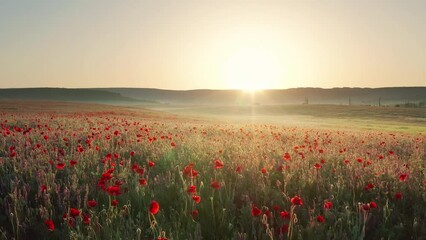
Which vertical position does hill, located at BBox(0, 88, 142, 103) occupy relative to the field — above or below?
above

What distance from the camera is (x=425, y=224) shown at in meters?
3.48

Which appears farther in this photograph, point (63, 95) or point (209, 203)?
→ point (63, 95)

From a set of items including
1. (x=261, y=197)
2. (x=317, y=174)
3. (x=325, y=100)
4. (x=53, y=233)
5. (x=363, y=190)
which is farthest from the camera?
(x=325, y=100)

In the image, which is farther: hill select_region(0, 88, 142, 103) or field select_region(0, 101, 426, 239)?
hill select_region(0, 88, 142, 103)

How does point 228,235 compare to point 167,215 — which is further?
point 167,215

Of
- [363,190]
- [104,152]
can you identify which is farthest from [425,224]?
[104,152]

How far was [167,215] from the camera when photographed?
13.0ft

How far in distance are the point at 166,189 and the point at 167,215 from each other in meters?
0.57

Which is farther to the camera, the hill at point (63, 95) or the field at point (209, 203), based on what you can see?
the hill at point (63, 95)

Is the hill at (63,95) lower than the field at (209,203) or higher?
higher

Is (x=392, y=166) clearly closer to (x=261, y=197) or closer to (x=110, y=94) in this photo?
(x=261, y=197)

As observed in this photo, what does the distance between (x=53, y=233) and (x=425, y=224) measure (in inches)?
134

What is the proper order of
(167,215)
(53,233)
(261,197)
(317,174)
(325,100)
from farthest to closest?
(325,100), (317,174), (261,197), (167,215), (53,233)

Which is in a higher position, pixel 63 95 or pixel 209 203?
pixel 63 95
